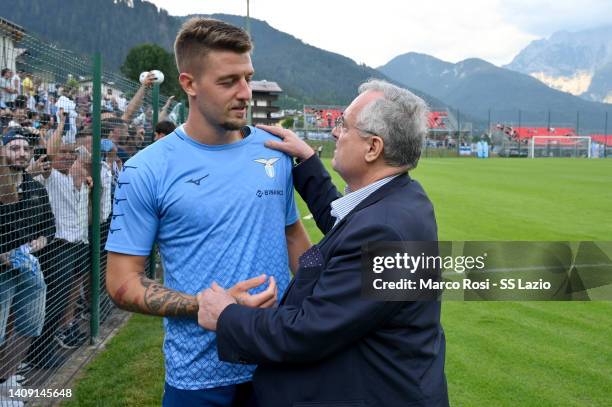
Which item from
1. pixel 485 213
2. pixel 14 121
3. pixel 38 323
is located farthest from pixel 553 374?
pixel 485 213

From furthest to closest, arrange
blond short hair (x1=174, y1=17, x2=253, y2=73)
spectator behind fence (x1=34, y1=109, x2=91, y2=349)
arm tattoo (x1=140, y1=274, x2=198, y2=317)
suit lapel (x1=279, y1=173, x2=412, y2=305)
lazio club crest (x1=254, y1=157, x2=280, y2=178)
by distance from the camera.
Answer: spectator behind fence (x1=34, y1=109, x2=91, y2=349) < lazio club crest (x1=254, y1=157, x2=280, y2=178) < blond short hair (x1=174, y1=17, x2=253, y2=73) < arm tattoo (x1=140, y1=274, x2=198, y2=317) < suit lapel (x1=279, y1=173, x2=412, y2=305)

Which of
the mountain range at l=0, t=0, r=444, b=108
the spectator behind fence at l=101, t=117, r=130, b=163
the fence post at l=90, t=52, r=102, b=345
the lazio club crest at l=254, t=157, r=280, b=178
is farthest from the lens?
the mountain range at l=0, t=0, r=444, b=108

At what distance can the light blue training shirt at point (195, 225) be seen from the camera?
2.37 metres

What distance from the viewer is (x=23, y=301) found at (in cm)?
454

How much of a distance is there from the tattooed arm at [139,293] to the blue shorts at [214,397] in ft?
1.07

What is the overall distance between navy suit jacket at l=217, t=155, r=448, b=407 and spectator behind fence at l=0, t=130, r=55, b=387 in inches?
103

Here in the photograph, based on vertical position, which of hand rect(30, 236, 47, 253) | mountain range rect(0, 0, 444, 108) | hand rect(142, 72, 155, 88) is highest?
mountain range rect(0, 0, 444, 108)

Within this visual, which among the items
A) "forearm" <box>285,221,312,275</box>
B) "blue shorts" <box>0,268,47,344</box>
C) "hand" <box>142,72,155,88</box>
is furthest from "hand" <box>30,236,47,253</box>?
"hand" <box>142,72,155,88</box>

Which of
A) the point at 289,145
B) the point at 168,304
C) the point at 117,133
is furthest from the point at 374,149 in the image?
the point at 117,133

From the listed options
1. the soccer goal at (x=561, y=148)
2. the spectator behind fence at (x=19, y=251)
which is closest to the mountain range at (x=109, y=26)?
the soccer goal at (x=561, y=148)

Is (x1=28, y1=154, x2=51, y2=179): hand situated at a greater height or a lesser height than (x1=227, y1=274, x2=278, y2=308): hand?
greater

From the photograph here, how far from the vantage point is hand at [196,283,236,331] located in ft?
6.88

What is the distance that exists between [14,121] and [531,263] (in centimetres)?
341

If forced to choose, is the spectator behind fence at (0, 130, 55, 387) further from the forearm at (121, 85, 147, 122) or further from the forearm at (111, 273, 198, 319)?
the forearm at (121, 85, 147, 122)
